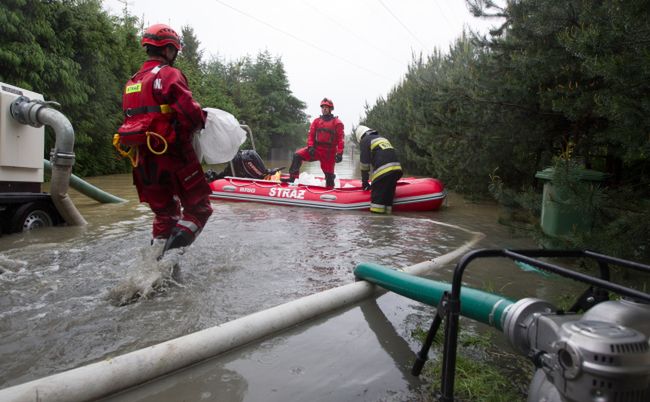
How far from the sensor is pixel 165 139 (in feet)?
11.4

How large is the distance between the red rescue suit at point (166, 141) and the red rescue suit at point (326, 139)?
6889 millimetres

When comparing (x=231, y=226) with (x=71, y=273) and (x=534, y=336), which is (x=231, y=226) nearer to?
(x=71, y=273)

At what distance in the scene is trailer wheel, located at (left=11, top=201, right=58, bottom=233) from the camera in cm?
563

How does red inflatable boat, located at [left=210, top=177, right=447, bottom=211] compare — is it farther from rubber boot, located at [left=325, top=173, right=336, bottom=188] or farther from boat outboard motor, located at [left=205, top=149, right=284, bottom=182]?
boat outboard motor, located at [left=205, top=149, right=284, bottom=182]

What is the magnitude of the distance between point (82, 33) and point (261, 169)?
7117mm

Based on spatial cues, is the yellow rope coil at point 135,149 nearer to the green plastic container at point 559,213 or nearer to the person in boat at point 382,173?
the green plastic container at point 559,213

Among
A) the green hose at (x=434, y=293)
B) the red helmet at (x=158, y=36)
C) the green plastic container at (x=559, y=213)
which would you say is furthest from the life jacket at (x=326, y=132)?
the green hose at (x=434, y=293)

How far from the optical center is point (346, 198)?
29.8 feet

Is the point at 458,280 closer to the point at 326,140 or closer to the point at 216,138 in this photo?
the point at 216,138

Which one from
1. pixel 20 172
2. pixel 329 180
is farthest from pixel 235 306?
pixel 329 180

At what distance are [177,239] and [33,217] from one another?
3.36 meters

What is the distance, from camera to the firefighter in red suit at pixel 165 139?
3449 mm

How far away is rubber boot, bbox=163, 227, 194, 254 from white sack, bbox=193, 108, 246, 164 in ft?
2.14

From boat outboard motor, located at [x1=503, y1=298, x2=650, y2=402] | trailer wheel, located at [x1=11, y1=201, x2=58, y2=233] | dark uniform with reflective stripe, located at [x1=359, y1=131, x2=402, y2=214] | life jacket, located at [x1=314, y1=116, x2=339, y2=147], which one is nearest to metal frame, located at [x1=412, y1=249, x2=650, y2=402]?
boat outboard motor, located at [x1=503, y1=298, x2=650, y2=402]
